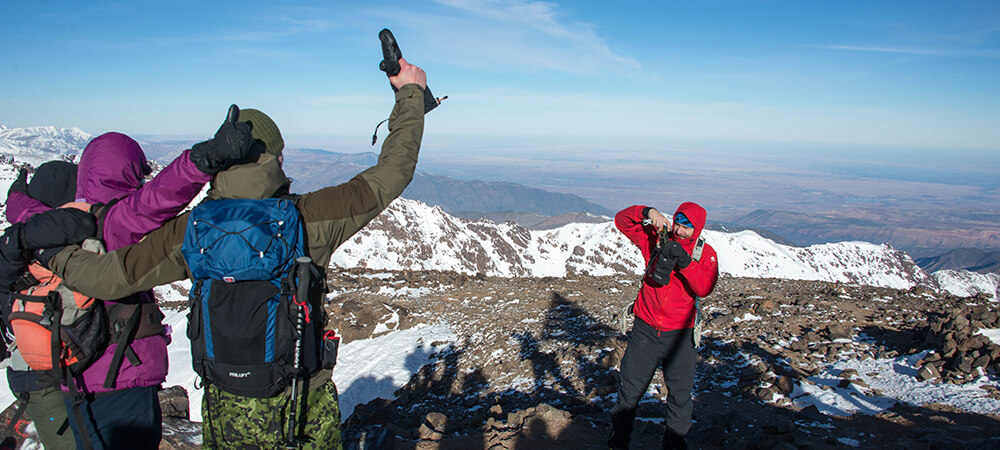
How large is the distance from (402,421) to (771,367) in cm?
661

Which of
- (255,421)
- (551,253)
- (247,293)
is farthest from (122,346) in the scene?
(551,253)

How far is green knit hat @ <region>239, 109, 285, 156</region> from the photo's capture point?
311cm

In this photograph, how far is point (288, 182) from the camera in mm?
3125

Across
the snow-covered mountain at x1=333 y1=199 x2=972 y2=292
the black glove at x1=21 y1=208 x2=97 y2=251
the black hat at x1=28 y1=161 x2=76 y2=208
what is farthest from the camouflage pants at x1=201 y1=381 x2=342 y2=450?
the snow-covered mountain at x1=333 y1=199 x2=972 y2=292

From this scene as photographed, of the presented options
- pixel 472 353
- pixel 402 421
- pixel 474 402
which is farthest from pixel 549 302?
pixel 402 421

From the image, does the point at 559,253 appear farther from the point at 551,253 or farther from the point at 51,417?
the point at 51,417

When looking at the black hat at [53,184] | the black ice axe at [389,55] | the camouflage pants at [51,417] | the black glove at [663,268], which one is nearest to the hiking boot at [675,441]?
the black glove at [663,268]

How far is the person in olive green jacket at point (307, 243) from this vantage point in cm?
282

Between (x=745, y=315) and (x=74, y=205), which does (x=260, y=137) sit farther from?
(x=745, y=315)

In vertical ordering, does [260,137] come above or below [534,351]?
above

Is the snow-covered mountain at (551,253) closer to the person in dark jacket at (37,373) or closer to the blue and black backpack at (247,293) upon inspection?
the person in dark jacket at (37,373)

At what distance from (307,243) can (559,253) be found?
99.9 metres

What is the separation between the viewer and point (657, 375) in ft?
29.0

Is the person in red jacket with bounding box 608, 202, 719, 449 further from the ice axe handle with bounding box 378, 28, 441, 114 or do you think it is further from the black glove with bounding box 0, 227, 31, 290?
the black glove with bounding box 0, 227, 31, 290
